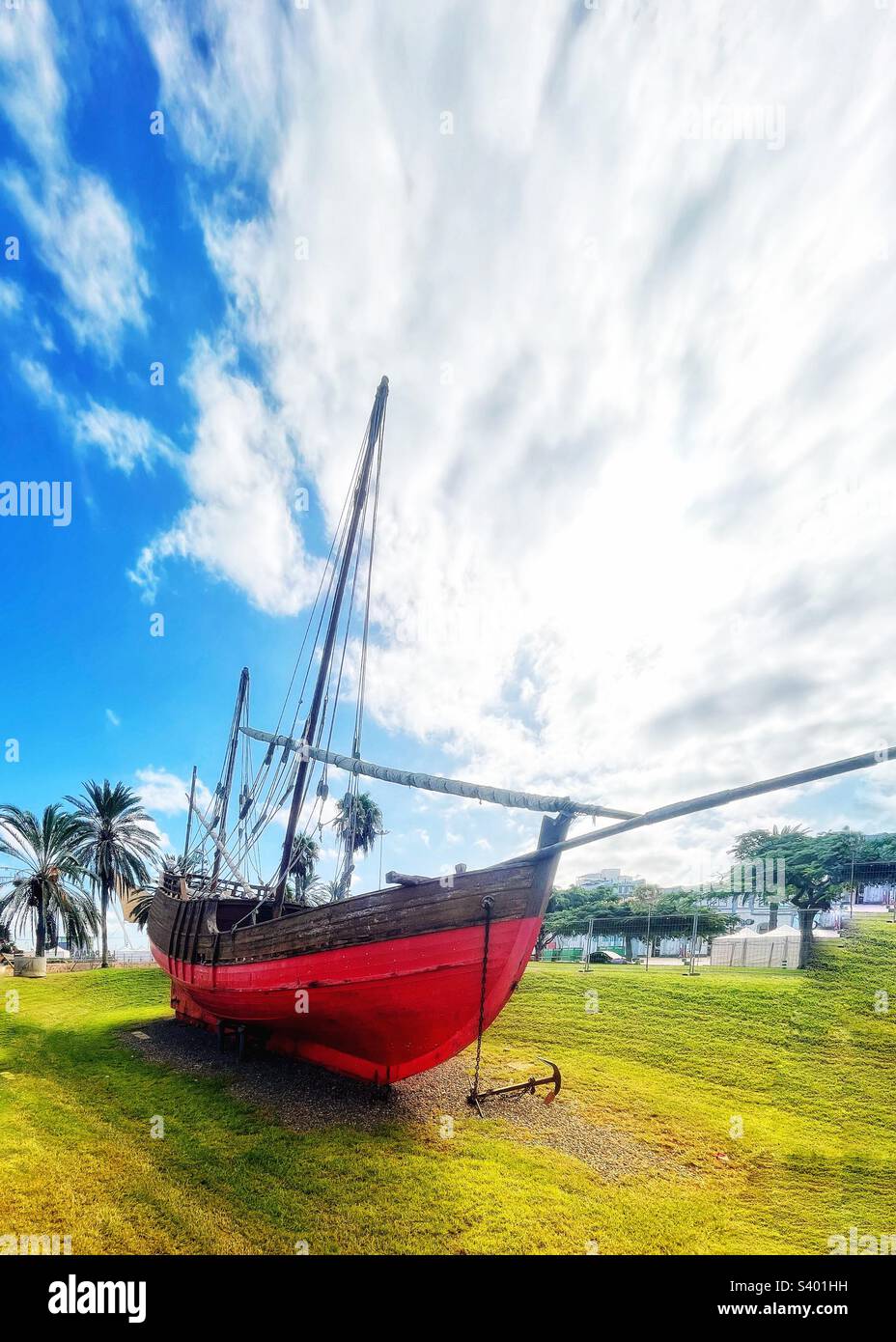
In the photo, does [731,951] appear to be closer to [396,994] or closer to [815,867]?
[815,867]

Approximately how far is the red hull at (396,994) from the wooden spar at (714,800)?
1.30m

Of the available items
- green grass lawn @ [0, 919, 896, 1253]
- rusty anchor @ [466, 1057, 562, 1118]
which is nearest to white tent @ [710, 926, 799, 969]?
green grass lawn @ [0, 919, 896, 1253]

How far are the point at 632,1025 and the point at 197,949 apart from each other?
10.5m

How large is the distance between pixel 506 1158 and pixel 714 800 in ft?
17.3

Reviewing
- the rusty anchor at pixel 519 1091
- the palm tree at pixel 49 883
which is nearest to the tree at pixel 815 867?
the rusty anchor at pixel 519 1091

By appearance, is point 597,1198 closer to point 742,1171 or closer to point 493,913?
point 742,1171

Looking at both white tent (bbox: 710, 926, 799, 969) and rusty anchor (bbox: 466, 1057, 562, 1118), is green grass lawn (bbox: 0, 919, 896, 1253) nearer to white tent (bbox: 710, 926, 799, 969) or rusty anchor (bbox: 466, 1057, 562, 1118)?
rusty anchor (bbox: 466, 1057, 562, 1118)

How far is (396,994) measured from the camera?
8547 millimetres

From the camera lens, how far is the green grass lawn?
561 centimetres

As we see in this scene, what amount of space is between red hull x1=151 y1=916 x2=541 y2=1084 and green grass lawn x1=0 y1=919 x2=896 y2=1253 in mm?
1180

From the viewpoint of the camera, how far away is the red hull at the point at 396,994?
331 inches

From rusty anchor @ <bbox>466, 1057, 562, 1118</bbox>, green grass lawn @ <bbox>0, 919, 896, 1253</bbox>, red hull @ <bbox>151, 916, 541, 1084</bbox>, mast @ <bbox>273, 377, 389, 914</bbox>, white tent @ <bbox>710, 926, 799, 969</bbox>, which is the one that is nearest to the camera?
green grass lawn @ <bbox>0, 919, 896, 1253</bbox>

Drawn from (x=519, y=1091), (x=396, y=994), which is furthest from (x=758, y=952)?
(x=396, y=994)

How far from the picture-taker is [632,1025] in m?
13.4
